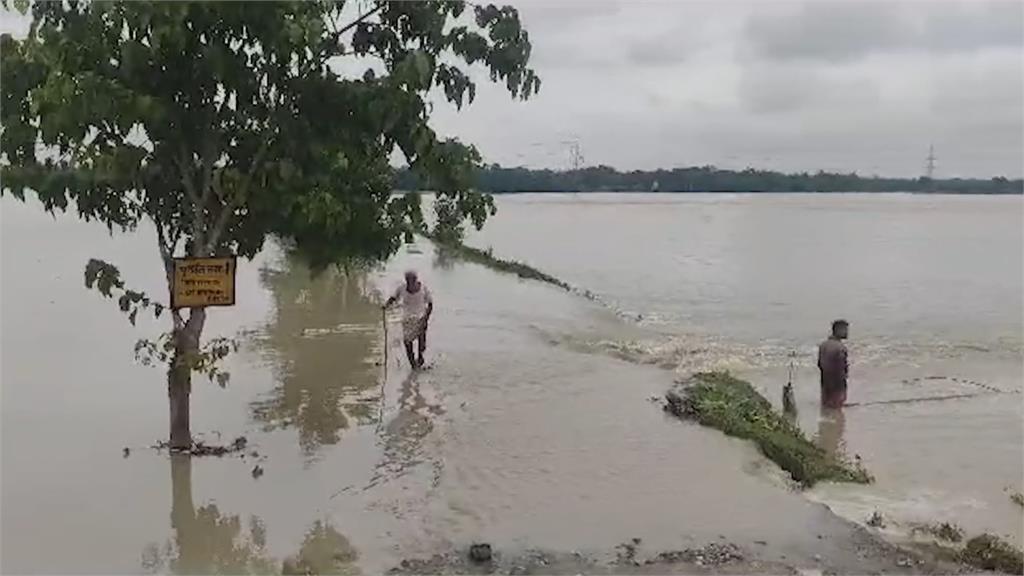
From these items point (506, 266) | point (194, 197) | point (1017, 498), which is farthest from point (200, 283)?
point (506, 266)

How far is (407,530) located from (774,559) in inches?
98.2

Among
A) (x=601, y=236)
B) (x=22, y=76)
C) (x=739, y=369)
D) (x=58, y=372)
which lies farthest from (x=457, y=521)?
(x=601, y=236)

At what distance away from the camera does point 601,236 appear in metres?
72.0

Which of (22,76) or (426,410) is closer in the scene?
(22,76)

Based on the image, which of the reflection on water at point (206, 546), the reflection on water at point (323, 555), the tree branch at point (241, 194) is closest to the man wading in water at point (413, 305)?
the tree branch at point (241, 194)

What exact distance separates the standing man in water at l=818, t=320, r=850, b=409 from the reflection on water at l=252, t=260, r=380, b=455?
5.44 m

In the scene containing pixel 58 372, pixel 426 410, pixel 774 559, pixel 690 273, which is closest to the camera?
pixel 774 559

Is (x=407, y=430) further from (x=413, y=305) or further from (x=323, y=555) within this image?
(x=323, y=555)

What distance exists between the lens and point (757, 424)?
11781 millimetres

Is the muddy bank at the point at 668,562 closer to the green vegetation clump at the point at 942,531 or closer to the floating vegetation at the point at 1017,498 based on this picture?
the green vegetation clump at the point at 942,531

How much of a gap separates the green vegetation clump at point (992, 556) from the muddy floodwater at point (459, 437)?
63cm

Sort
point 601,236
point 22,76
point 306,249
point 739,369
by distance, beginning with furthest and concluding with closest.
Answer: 1. point 601,236
2. point 739,369
3. point 306,249
4. point 22,76

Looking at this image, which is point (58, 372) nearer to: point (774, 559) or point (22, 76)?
point (22, 76)

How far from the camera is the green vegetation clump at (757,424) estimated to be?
10.0 meters
